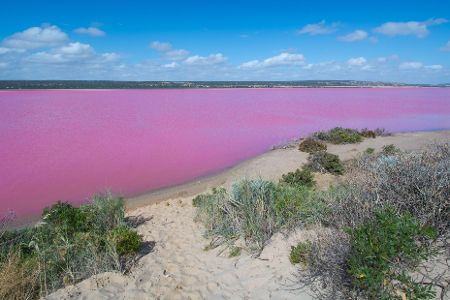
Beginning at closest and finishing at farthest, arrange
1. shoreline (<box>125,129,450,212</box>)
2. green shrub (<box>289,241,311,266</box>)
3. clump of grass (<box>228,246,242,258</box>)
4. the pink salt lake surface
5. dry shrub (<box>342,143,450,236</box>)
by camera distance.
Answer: dry shrub (<box>342,143,450,236</box>) → green shrub (<box>289,241,311,266</box>) → clump of grass (<box>228,246,242,258</box>) → shoreline (<box>125,129,450,212</box>) → the pink salt lake surface

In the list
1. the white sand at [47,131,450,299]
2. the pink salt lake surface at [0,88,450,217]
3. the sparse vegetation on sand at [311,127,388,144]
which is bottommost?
the pink salt lake surface at [0,88,450,217]

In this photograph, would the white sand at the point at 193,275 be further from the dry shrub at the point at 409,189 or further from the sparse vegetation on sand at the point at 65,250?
the dry shrub at the point at 409,189

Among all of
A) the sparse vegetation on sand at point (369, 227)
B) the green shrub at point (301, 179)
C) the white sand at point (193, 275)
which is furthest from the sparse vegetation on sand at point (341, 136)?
the white sand at point (193, 275)

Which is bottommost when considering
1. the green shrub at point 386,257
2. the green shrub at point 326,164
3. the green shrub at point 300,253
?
the green shrub at point 326,164

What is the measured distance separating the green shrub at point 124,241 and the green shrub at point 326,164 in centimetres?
758

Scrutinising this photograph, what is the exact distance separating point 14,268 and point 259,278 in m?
3.25

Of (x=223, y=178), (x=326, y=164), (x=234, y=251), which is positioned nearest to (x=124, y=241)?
(x=234, y=251)

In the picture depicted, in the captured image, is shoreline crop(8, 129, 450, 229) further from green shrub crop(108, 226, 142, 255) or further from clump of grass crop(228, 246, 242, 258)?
green shrub crop(108, 226, 142, 255)

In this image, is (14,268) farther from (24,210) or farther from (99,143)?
(99,143)

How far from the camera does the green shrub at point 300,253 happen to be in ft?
15.7

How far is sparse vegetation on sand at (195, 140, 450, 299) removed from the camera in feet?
11.6

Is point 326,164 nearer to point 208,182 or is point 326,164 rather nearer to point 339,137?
point 208,182

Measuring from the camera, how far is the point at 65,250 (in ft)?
18.2

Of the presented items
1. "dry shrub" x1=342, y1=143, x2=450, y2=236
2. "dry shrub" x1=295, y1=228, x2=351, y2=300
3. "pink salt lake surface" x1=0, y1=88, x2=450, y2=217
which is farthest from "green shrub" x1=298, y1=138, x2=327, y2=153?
"dry shrub" x1=295, y1=228, x2=351, y2=300
